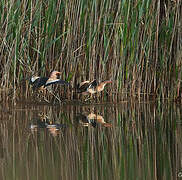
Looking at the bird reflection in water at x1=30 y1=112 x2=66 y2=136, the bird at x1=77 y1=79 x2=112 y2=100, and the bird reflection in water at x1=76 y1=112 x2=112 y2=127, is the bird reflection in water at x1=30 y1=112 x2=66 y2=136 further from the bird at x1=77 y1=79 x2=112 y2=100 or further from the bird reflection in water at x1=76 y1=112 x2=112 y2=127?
the bird at x1=77 y1=79 x2=112 y2=100

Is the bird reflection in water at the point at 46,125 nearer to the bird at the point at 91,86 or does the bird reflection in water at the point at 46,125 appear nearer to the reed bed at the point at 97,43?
the bird at the point at 91,86

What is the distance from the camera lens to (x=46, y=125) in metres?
5.33

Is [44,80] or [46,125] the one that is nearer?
[46,125]

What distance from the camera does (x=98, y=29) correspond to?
22.9ft

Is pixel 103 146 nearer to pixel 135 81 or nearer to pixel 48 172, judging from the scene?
pixel 48 172

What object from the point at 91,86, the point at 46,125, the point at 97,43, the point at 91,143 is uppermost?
the point at 97,43

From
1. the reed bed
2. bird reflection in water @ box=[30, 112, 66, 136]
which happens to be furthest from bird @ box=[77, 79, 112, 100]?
bird reflection in water @ box=[30, 112, 66, 136]

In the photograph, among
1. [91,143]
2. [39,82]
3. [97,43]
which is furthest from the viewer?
[97,43]

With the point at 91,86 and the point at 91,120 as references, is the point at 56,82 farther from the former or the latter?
the point at 91,120

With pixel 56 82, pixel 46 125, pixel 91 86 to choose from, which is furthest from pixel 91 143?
pixel 91 86

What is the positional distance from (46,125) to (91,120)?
56 cm

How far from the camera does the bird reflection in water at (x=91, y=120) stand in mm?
5402

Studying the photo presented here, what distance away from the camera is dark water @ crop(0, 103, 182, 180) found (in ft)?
11.3

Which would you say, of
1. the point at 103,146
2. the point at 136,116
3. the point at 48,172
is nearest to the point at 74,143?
the point at 103,146
